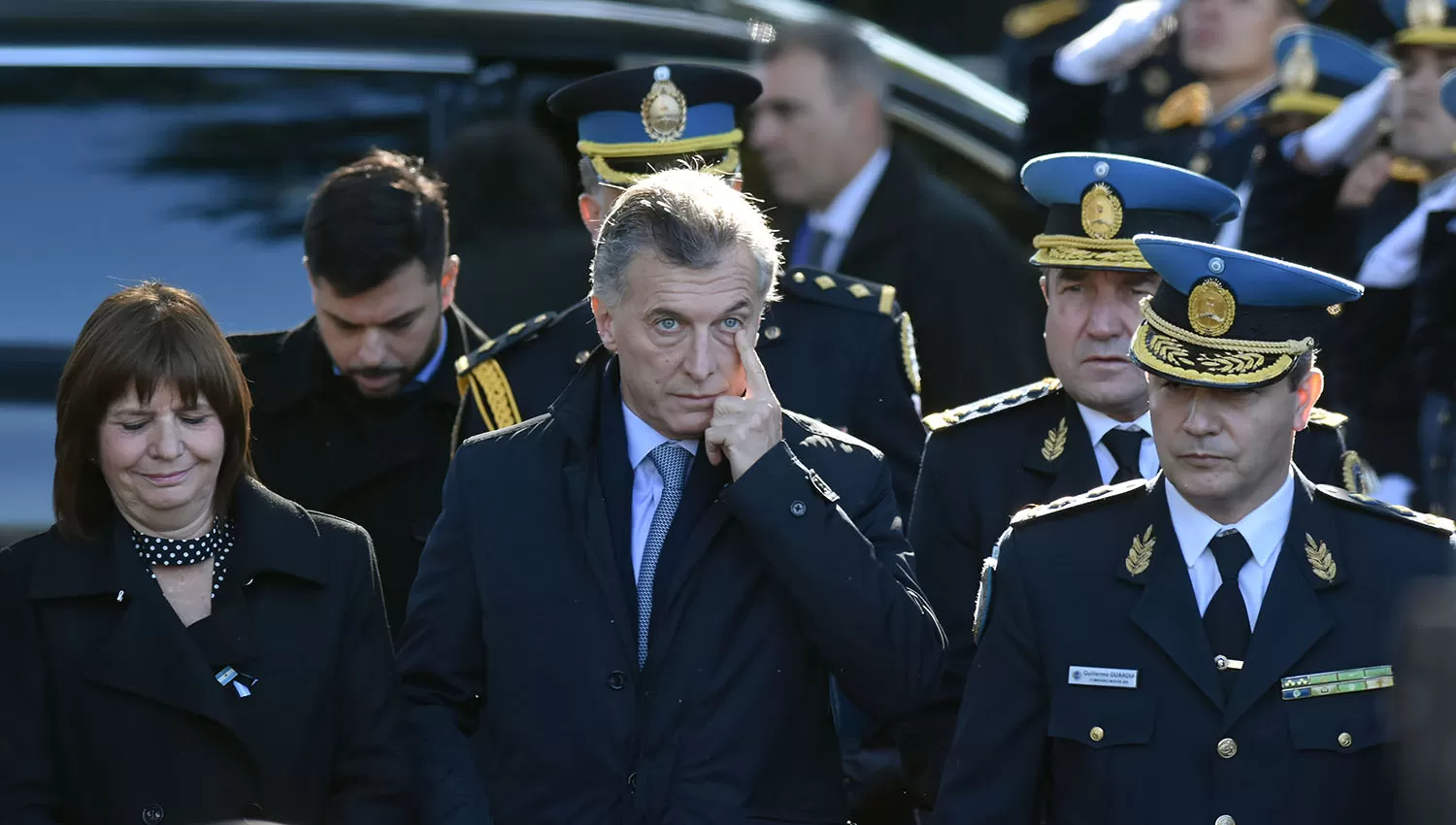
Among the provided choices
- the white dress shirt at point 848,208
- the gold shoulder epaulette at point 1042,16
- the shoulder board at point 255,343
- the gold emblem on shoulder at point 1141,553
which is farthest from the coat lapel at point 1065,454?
the gold shoulder epaulette at point 1042,16

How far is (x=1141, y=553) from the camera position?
10.6 ft

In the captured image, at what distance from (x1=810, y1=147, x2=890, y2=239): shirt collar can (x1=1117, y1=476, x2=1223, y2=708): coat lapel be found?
2656 mm

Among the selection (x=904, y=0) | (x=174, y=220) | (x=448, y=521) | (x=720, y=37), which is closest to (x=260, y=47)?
(x=174, y=220)

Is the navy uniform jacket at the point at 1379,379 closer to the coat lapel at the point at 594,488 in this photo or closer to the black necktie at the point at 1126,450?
the black necktie at the point at 1126,450

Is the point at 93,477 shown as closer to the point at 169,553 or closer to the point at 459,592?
the point at 169,553

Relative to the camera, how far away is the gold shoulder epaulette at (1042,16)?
844 centimetres

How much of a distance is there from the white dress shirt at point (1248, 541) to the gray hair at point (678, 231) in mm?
754

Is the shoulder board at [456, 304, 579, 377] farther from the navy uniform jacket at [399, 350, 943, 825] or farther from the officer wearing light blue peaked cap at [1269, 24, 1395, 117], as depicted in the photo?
the officer wearing light blue peaked cap at [1269, 24, 1395, 117]

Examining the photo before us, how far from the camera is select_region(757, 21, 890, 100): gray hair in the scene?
19.1ft

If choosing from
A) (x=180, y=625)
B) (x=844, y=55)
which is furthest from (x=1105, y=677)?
(x=844, y=55)

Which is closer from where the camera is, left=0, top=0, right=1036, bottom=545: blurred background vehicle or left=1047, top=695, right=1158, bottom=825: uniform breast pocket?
left=1047, top=695, right=1158, bottom=825: uniform breast pocket

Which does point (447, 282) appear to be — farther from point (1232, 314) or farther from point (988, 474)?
point (1232, 314)

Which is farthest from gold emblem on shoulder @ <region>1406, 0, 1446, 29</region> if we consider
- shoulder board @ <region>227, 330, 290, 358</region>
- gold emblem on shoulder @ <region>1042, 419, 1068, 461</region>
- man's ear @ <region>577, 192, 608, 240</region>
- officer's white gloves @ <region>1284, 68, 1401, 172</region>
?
shoulder board @ <region>227, 330, 290, 358</region>

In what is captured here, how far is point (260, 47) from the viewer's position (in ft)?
16.2
